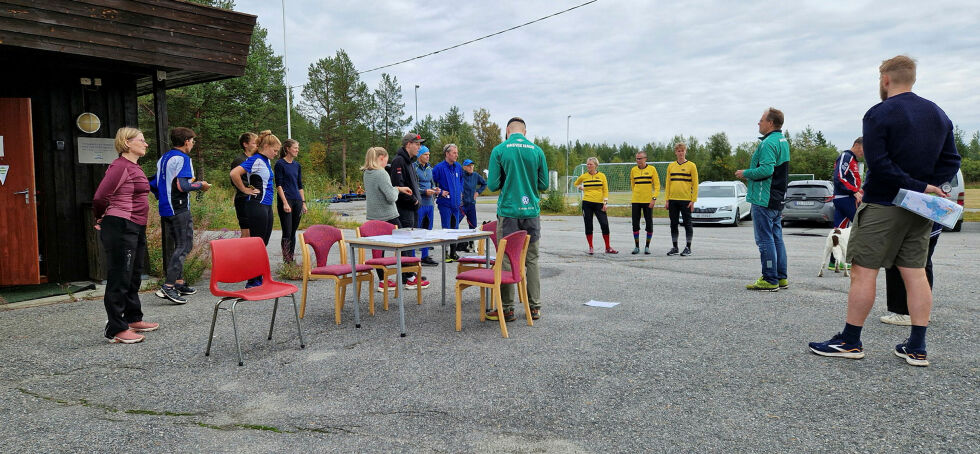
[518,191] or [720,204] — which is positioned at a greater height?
[518,191]

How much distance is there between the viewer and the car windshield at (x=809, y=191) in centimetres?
1581

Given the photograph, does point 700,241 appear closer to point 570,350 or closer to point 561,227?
point 561,227

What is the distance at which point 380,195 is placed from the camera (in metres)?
7.10

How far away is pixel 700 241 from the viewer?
493 inches

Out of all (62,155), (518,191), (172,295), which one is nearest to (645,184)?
(518,191)

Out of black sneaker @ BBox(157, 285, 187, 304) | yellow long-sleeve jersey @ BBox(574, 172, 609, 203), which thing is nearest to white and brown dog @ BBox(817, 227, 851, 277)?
yellow long-sleeve jersey @ BBox(574, 172, 609, 203)

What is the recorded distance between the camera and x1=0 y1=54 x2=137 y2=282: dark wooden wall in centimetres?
718

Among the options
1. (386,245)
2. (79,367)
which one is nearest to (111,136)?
(79,367)

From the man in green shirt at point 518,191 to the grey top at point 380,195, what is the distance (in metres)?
1.88

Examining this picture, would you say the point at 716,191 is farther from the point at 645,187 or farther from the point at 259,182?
the point at 259,182

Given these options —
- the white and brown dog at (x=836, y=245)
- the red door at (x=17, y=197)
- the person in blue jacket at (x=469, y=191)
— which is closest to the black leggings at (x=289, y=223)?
the red door at (x=17, y=197)

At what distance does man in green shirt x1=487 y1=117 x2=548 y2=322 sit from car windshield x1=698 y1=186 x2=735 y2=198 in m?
14.4

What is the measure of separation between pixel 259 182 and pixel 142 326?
2170 millimetres

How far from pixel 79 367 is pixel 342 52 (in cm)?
5237
